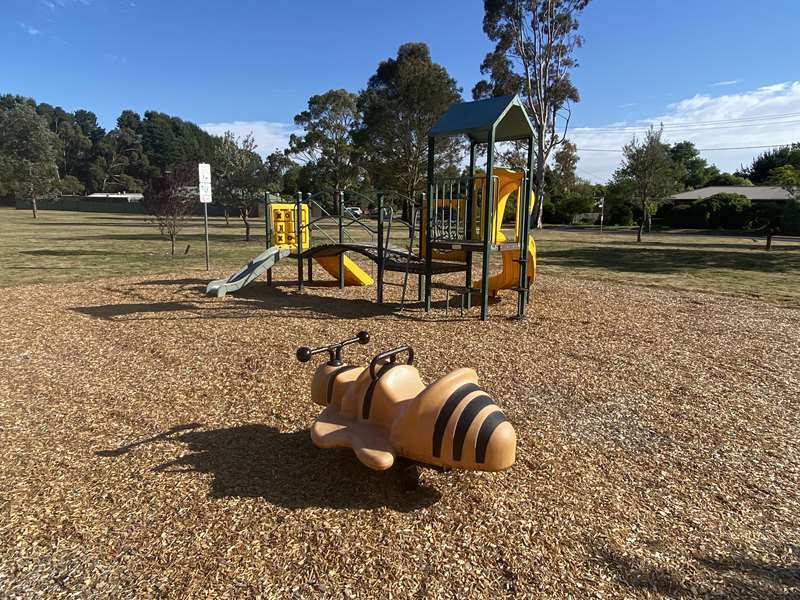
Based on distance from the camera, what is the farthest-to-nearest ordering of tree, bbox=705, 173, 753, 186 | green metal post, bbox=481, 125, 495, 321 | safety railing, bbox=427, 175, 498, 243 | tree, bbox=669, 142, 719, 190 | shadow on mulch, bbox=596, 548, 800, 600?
1. tree, bbox=669, 142, 719, 190
2. tree, bbox=705, 173, 753, 186
3. safety railing, bbox=427, 175, 498, 243
4. green metal post, bbox=481, 125, 495, 321
5. shadow on mulch, bbox=596, 548, 800, 600

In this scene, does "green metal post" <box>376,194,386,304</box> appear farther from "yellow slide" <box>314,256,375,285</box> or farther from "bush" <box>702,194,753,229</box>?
"bush" <box>702,194,753,229</box>

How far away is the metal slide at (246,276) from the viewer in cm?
948

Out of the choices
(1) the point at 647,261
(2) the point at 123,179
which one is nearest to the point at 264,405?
(1) the point at 647,261

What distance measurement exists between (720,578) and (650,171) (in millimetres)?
31577

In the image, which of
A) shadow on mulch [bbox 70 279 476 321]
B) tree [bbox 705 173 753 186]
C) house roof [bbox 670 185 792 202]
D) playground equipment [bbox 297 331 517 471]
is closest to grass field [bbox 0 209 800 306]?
shadow on mulch [bbox 70 279 476 321]

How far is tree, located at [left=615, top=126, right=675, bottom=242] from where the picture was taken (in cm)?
3005

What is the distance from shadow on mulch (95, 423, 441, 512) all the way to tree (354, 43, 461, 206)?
34.3 m

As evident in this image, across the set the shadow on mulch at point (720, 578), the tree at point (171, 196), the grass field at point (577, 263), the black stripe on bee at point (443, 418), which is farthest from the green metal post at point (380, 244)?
the tree at point (171, 196)

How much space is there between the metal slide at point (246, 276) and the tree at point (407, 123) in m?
27.6

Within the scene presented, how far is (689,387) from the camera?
520 cm

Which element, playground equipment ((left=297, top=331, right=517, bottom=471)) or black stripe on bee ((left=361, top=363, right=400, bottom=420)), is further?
black stripe on bee ((left=361, top=363, right=400, bottom=420))

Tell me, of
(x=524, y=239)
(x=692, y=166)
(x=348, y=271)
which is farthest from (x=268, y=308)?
(x=692, y=166)

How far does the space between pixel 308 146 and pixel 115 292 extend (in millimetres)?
42485

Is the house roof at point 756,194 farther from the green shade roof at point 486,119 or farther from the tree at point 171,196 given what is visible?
the green shade roof at point 486,119
